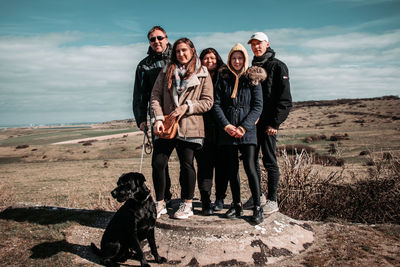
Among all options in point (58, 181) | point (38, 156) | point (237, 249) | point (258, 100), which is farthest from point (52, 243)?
point (38, 156)

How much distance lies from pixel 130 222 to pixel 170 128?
1531 millimetres

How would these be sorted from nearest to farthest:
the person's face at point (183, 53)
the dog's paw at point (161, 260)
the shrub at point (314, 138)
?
the dog's paw at point (161, 260) → the person's face at point (183, 53) → the shrub at point (314, 138)

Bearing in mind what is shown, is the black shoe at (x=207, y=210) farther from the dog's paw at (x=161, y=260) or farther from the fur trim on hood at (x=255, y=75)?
the fur trim on hood at (x=255, y=75)

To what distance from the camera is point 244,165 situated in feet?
16.5

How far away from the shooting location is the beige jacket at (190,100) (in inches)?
→ 193

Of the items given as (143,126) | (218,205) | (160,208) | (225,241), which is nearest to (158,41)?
(143,126)

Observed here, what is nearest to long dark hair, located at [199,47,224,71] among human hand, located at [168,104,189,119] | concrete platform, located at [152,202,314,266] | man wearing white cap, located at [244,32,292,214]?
man wearing white cap, located at [244,32,292,214]

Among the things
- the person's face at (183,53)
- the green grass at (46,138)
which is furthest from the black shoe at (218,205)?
the green grass at (46,138)

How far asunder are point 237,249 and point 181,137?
1.94 meters

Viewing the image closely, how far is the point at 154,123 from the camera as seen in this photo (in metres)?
5.00

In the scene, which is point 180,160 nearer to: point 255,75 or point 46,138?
point 255,75

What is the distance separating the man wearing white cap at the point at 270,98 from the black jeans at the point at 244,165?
18.4 inches

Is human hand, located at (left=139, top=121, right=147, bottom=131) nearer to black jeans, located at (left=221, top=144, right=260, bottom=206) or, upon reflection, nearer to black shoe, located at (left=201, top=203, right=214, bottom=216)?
black jeans, located at (left=221, top=144, right=260, bottom=206)

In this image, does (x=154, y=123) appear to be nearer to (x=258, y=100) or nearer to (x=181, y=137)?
(x=181, y=137)
